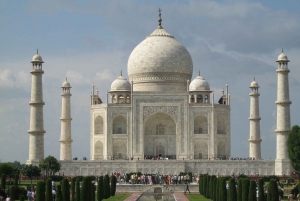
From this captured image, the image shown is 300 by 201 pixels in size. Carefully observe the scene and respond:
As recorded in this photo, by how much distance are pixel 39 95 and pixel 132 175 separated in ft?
22.0

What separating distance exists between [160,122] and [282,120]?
23.3 ft

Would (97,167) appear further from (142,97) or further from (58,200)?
(58,200)

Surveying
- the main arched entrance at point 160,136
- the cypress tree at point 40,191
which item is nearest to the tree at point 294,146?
the main arched entrance at point 160,136

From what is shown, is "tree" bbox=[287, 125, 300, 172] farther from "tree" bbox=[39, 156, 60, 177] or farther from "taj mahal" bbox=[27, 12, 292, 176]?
"tree" bbox=[39, 156, 60, 177]

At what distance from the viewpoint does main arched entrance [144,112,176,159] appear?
136ft

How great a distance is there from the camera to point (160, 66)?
42781 mm

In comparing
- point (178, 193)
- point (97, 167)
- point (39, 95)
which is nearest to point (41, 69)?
point (39, 95)

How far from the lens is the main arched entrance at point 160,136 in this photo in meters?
41.4

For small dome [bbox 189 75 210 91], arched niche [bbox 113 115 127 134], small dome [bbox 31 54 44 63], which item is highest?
small dome [bbox 31 54 44 63]

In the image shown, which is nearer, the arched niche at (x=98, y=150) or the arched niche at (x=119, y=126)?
the arched niche at (x=98, y=150)

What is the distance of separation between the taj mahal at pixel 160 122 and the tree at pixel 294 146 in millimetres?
1811

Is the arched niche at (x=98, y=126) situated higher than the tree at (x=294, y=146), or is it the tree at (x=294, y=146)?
the arched niche at (x=98, y=126)

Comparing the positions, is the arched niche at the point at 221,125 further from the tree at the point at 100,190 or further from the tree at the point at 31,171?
the tree at the point at 100,190

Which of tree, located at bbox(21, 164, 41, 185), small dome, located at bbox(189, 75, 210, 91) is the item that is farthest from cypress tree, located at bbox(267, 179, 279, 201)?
small dome, located at bbox(189, 75, 210, 91)
